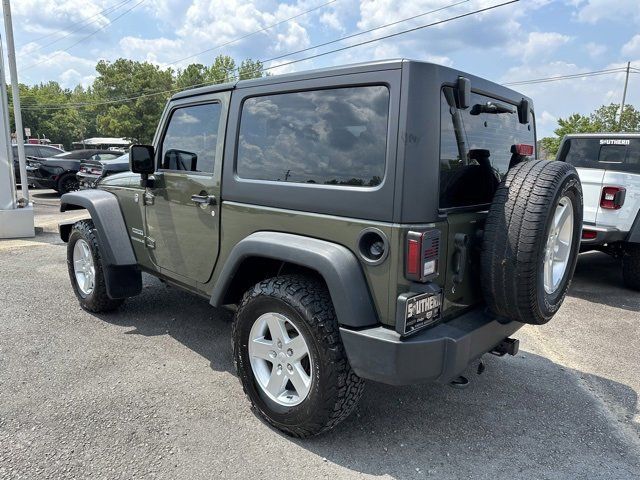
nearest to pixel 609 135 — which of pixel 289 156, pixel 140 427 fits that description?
pixel 289 156

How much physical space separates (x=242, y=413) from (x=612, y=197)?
16.9 ft

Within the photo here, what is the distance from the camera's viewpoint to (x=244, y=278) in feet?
9.80

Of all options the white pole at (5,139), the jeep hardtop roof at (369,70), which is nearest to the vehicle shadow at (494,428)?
the jeep hardtop roof at (369,70)

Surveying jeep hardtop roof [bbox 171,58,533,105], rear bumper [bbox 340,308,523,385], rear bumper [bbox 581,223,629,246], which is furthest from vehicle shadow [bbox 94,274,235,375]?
rear bumper [bbox 581,223,629,246]

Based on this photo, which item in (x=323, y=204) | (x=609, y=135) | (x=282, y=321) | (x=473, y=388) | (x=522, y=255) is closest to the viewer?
(x=522, y=255)

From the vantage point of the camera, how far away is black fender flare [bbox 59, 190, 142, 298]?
4.05 metres

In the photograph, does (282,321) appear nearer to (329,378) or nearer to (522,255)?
(329,378)

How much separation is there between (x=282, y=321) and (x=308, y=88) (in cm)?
131

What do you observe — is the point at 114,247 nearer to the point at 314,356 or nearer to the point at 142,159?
the point at 142,159

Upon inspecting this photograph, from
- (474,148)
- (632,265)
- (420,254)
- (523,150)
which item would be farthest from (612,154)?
(420,254)

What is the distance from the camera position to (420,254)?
211 cm

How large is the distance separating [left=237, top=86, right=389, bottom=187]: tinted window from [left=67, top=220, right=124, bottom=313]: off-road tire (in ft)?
6.70

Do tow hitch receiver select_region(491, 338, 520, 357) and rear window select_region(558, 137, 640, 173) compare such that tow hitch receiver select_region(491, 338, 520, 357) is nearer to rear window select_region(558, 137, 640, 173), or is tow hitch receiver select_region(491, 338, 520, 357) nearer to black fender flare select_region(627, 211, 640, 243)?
black fender flare select_region(627, 211, 640, 243)

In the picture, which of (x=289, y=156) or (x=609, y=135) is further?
(x=609, y=135)
